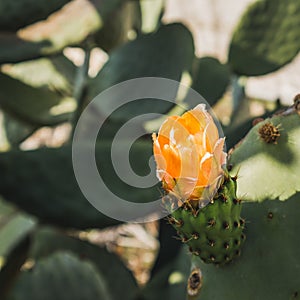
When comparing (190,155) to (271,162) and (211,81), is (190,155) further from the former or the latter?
(211,81)

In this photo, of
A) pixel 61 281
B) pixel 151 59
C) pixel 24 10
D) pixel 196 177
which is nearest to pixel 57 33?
pixel 24 10

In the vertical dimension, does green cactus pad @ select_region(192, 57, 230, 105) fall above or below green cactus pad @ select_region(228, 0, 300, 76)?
below

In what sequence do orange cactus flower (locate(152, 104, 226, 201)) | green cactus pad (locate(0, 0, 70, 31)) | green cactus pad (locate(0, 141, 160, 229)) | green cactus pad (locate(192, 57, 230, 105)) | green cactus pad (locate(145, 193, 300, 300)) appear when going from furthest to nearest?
green cactus pad (locate(192, 57, 230, 105)), green cactus pad (locate(0, 0, 70, 31)), green cactus pad (locate(0, 141, 160, 229)), green cactus pad (locate(145, 193, 300, 300)), orange cactus flower (locate(152, 104, 226, 201))

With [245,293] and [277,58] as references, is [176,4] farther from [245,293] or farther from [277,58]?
[245,293]

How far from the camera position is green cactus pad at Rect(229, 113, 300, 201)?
0.83 metres

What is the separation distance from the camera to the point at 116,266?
1.56 m

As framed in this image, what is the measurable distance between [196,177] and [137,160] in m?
0.60

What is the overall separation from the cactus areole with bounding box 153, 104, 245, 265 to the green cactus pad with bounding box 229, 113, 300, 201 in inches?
3.7

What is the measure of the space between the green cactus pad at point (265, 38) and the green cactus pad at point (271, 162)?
0.64 m

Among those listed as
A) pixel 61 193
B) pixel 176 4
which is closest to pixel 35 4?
pixel 61 193

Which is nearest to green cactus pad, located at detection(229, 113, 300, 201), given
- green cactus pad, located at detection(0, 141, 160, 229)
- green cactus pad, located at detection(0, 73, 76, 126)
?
green cactus pad, located at detection(0, 141, 160, 229)

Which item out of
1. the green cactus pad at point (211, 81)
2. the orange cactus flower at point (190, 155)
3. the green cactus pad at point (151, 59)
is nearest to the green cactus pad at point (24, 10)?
the green cactus pad at point (151, 59)

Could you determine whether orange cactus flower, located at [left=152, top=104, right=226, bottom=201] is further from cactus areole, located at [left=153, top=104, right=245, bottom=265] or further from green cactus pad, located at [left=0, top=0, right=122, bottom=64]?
green cactus pad, located at [left=0, top=0, right=122, bottom=64]

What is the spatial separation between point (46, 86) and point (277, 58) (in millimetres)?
633
